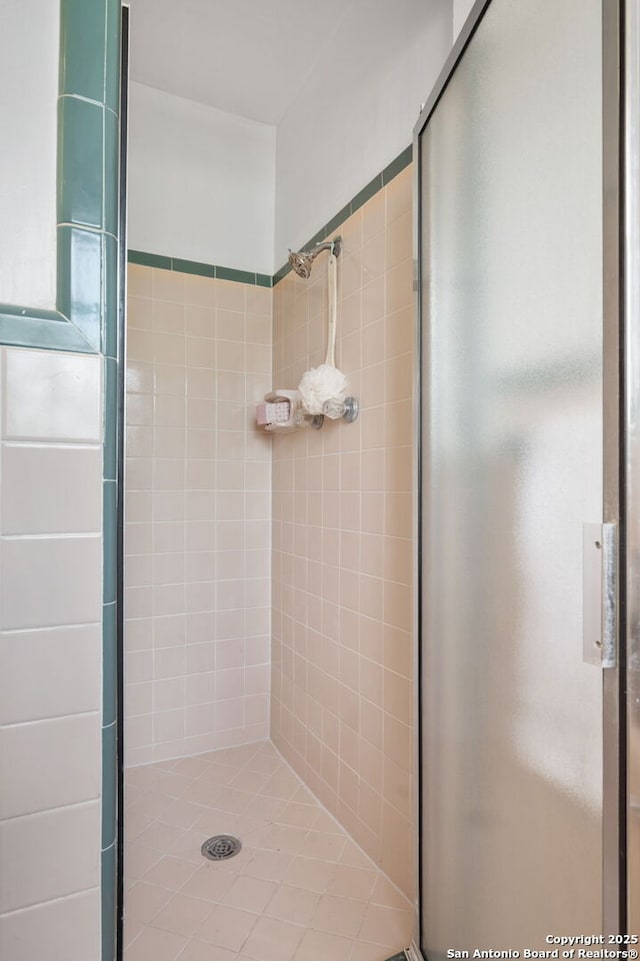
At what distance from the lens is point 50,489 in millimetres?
592

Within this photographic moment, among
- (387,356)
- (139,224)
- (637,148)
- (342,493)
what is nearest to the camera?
(637,148)

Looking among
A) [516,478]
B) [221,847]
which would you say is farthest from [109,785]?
[221,847]

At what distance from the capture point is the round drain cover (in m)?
1.49

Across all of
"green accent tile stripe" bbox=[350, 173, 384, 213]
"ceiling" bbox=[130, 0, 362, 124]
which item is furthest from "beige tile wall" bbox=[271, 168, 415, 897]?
"ceiling" bbox=[130, 0, 362, 124]

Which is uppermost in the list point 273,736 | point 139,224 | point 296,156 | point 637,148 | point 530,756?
point 296,156

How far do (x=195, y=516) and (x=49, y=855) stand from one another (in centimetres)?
157

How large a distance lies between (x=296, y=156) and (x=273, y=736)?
8.15 ft

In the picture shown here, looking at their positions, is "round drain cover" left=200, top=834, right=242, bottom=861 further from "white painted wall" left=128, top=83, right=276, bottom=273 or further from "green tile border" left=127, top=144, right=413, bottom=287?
"white painted wall" left=128, top=83, right=276, bottom=273

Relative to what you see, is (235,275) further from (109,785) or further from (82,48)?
(109,785)

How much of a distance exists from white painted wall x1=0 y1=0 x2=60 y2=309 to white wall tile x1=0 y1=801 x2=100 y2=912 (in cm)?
62

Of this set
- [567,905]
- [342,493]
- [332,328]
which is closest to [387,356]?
[332,328]

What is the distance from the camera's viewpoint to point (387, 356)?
4.72 feet

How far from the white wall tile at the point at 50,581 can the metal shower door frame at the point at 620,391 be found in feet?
2.04

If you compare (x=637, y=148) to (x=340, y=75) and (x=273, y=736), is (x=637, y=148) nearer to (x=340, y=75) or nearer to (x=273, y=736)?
(x=340, y=75)
